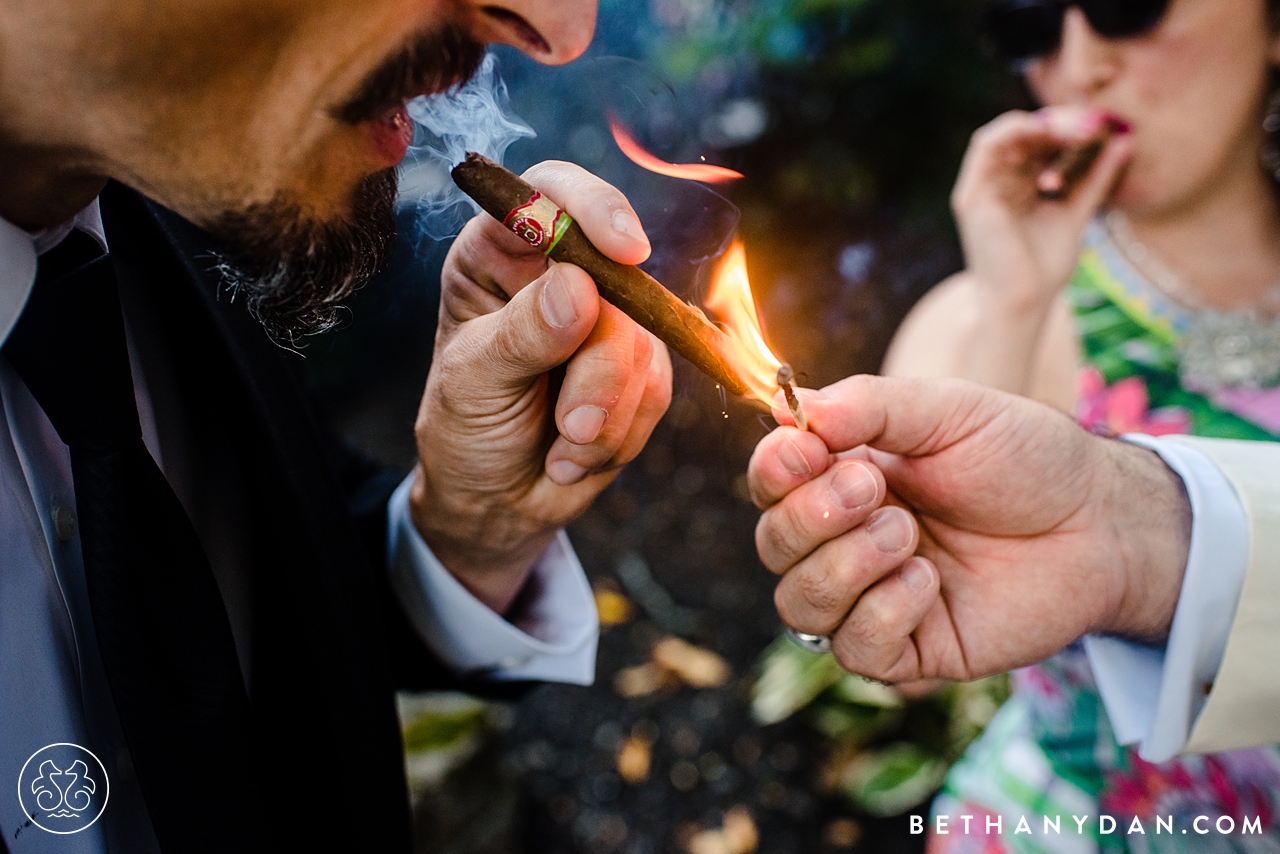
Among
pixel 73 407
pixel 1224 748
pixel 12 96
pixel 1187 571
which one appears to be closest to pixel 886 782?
pixel 1224 748

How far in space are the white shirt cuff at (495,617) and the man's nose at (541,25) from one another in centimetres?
126

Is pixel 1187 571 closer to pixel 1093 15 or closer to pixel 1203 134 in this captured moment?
pixel 1203 134

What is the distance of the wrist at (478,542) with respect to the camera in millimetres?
1834

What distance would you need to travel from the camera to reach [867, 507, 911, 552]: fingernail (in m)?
1.37

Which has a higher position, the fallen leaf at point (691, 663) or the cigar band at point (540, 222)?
the cigar band at point (540, 222)

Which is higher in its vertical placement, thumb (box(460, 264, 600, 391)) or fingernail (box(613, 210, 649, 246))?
fingernail (box(613, 210, 649, 246))

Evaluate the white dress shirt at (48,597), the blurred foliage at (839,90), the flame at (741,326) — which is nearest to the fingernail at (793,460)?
the flame at (741,326)

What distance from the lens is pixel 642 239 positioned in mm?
1209

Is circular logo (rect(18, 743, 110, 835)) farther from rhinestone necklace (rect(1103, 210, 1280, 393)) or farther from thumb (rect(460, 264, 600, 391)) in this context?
rhinestone necklace (rect(1103, 210, 1280, 393))

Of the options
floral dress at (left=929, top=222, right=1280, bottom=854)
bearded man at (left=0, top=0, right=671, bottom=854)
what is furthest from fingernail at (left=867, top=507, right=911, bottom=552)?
floral dress at (left=929, top=222, right=1280, bottom=854)

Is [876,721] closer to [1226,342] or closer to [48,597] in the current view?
[1226,342]

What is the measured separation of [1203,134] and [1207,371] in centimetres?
80

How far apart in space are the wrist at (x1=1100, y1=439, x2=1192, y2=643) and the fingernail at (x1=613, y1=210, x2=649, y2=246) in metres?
1.16

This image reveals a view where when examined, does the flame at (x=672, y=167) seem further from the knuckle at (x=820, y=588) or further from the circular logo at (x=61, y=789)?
the circular logo at (x=61, y=789)
